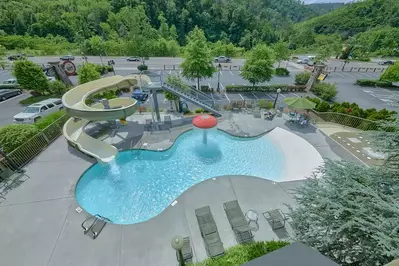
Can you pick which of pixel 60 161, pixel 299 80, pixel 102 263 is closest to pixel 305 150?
pixel 102 263

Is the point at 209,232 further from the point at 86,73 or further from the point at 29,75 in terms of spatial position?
the point at 29,75

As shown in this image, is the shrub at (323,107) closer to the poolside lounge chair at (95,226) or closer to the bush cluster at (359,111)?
the bush cluster at (359,111)

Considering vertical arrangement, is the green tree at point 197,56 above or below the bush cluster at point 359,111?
above

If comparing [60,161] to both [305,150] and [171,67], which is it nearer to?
[305,150]

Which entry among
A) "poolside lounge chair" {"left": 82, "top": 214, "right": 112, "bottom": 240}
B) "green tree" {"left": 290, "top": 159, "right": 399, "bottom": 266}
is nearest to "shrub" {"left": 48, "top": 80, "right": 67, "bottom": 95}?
"poolside lounge chair" {"left": 82, "top": 214, "right": 112, "bottom": 240}

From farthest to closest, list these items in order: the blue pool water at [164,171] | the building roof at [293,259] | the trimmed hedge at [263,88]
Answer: the trimmed hedge at [263,88] → the blue pool water at [164,171] → the building roof at [293,259]

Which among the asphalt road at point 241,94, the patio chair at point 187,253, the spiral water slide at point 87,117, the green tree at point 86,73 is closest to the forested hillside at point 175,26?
the asphalt road at point 241,94
